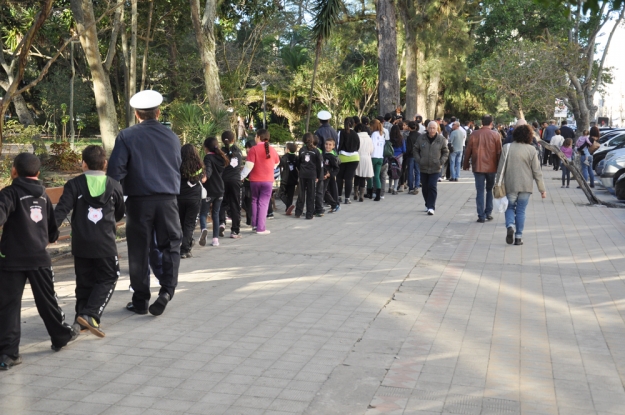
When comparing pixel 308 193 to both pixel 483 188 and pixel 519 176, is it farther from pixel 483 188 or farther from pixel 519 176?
pixel 519 176

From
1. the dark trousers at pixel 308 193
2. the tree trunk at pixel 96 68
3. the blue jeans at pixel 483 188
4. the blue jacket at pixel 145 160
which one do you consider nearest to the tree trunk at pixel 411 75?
the tree trunk at pixel 96 68

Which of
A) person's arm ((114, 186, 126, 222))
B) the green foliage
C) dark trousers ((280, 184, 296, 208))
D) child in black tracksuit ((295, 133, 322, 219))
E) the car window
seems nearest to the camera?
person's arm ((114, 186, 126, 222))

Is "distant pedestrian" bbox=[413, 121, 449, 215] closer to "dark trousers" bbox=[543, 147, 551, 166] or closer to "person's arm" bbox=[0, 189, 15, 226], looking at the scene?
"person's arm" bbox=[0, 189, 15, 226]

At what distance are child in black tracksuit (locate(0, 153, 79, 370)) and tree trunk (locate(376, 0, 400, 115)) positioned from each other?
19718 millimetres

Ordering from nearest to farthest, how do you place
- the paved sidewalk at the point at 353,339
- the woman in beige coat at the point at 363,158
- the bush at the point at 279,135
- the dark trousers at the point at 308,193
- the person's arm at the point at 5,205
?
the paved sidewalk at the point at 353,339 < the person's arm at the point at 5,205 < the dark trousers at the point at 308,193 < the woman in beige coat at the point at 363,158 < the bush at the point at 279,135

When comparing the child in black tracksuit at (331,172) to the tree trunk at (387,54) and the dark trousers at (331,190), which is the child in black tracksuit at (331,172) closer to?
the dark trousers at (331,190)

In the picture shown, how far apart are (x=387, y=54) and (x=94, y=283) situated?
1944 centimetres

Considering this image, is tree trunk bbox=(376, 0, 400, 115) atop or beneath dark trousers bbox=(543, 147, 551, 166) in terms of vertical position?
atop

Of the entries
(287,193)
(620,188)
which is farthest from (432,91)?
(287,193)

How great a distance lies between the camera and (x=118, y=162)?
656cm

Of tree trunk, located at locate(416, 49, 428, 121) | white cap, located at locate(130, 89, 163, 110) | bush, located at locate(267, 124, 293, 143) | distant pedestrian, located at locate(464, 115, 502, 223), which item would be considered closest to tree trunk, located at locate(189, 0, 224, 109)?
distant pedestrian, located at locate(464, 115, 502, 223)

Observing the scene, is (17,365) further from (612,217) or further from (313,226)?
(612,217)

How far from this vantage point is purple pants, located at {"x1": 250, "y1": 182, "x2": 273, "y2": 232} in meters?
12.2

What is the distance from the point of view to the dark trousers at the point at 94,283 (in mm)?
6141
